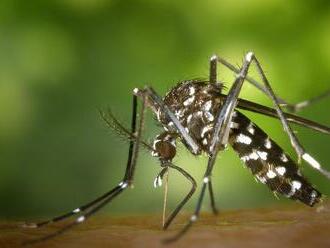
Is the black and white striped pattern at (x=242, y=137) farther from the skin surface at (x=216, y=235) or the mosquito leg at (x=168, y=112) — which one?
the skin surface at (x=216, y=235)

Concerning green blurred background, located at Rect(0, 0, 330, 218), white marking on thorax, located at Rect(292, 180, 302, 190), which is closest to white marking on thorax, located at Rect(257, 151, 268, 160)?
Answer: white marking on thorax, located at Rect(292, 180, 302, 190)

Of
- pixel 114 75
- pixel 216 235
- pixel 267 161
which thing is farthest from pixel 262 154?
pixel 114 75

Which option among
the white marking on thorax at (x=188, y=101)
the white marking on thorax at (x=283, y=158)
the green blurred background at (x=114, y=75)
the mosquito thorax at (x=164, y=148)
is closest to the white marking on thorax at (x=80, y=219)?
the mosquito thorax at (x=164, y=148)

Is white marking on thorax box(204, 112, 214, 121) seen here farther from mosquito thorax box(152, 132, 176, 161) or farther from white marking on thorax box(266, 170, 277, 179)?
white marking on thorax box(266, 170, 277, 179)

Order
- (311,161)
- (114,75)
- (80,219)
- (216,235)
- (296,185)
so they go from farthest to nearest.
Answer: (114,75), (296,185), (311,161), (80,219), (216,235)

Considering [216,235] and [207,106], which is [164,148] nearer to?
[207,106]

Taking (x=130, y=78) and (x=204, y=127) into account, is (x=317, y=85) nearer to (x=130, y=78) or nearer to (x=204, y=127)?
(x=130, y=78)
